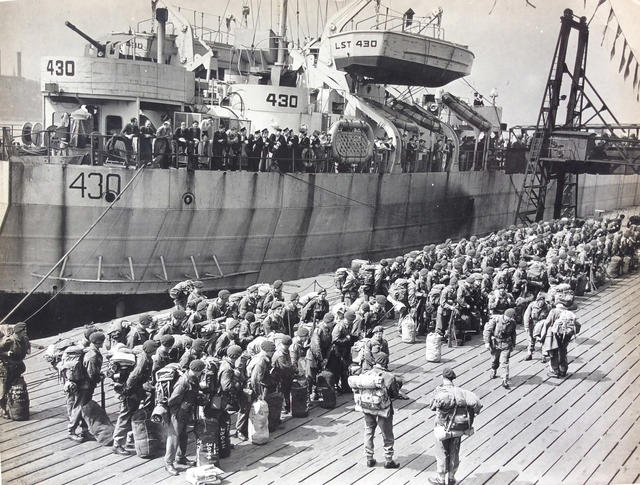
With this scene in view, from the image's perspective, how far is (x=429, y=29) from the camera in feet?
81.7

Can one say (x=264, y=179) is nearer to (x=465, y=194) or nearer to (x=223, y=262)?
(x=223, y=262)

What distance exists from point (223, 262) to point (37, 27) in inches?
339

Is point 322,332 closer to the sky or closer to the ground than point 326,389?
closer to the sky

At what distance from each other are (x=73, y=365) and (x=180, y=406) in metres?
1.59

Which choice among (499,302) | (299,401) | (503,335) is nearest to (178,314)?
(299,401)

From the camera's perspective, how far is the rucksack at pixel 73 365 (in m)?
7.47

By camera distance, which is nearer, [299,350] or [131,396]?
[131,396]

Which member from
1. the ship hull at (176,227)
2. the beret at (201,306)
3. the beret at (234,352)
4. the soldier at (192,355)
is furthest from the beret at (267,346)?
the ship hull at (176,227)

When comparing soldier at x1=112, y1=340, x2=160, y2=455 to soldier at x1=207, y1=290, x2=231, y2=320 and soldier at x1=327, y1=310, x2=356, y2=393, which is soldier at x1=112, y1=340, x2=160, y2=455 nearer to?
soldier at x1=207, y1=290, x2=231, y2=320

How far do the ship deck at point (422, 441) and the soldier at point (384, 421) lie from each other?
0.57 ft

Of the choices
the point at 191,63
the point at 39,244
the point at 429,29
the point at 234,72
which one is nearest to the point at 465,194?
the point at 429,29

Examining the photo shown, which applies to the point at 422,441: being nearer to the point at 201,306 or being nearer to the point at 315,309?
the point at 315,309

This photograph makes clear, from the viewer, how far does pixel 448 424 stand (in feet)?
21.1

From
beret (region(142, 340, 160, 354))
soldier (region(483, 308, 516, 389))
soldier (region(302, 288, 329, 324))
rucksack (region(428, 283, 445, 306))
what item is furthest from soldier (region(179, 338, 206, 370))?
rucksack (region(428, 283, 445, 306))
